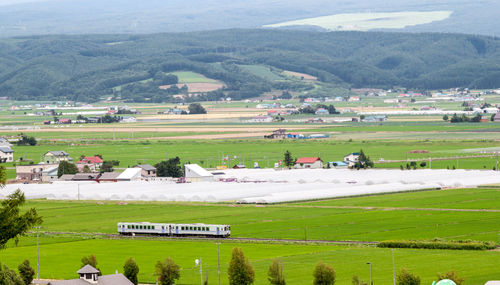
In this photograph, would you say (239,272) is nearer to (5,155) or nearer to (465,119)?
(5,155)

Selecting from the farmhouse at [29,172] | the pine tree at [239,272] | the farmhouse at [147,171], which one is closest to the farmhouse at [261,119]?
the farmhouse at [29,172]

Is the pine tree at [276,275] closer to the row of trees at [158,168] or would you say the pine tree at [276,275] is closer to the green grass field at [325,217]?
the green grass field at [325,217]

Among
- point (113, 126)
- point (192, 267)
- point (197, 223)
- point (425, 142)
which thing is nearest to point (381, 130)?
point (425, 142)

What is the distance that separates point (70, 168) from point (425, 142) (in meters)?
36.3

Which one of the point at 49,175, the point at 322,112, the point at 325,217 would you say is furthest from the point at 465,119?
the point at 325,217

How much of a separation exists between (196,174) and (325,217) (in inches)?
949

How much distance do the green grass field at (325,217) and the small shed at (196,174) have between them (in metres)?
11.6

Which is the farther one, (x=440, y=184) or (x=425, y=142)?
(x=425, y=142)

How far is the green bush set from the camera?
43406 mm

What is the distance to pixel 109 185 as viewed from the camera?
7688cm

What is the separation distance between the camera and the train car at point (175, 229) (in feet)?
165

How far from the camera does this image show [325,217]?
182ft

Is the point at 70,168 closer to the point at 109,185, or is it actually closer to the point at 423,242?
the point at 109,185

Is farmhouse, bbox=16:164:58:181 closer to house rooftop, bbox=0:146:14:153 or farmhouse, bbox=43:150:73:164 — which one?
farmhouse, bbox=43:150:73:164
